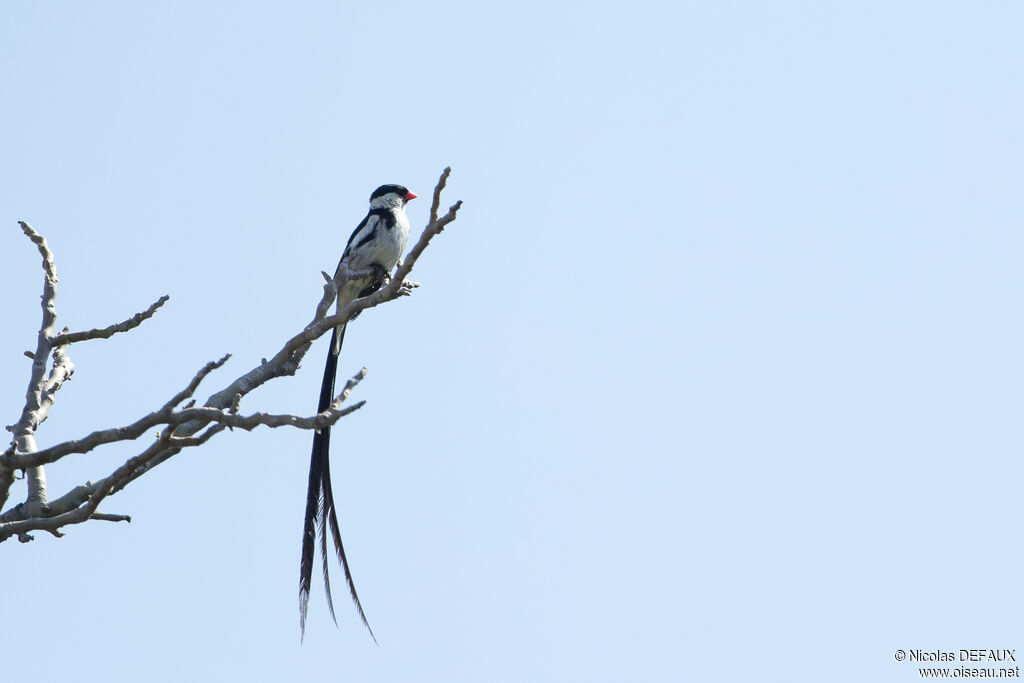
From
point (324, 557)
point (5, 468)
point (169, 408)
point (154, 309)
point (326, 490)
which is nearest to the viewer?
point (169, 408)

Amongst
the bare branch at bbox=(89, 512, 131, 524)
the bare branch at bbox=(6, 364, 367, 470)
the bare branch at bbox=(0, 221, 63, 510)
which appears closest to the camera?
the bare branch at bbox=(6, 364, 367, 470)

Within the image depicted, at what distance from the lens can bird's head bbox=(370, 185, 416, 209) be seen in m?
5.54

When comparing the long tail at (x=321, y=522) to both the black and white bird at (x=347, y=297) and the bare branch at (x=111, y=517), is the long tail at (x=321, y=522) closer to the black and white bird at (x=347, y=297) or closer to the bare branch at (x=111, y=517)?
the black and white bird at (x=347, y=297)

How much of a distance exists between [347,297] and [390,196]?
2.64ft

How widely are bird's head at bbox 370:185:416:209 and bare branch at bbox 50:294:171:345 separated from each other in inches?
88.2

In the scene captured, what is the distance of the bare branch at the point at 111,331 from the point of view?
3357 mm

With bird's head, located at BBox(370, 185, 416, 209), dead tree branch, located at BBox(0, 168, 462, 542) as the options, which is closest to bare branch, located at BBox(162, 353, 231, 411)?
dead tree branch, located at BBox(0, 168, 462, 542)

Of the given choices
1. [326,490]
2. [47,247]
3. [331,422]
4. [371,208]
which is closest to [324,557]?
[326,490]

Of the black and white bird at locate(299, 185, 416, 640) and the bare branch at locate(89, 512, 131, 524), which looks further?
the black and white bird at locate(299, 185, 416, 640)

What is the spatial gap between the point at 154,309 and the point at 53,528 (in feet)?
2.48

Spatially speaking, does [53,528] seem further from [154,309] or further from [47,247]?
[47,247]

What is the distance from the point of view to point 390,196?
5.58 m

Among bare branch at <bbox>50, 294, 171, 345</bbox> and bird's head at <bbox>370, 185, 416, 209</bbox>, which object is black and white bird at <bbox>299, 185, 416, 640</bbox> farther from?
bare branch at <bbox>50, 294, 171, 345</bbox>

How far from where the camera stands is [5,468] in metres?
2.94
